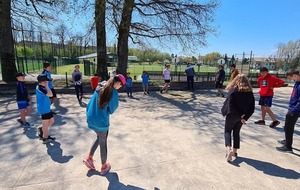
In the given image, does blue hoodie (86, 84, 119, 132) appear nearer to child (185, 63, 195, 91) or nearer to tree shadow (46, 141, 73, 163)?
tree shadow (46, 141, 73, 163)

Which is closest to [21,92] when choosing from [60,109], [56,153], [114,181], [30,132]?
[30,132]

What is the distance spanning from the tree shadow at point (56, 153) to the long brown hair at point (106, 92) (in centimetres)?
154

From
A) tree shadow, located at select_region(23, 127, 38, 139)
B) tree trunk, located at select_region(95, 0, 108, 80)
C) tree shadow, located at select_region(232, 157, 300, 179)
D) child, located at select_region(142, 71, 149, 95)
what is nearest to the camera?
tree shadow, located at select_region(232, 157, 300, 179)

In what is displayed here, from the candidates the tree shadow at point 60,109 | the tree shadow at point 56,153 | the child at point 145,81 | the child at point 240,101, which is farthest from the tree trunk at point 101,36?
the child at point 240,101

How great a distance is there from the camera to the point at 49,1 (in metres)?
12.0

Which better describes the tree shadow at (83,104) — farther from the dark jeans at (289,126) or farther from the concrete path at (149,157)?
the dark jeans at (289,126)

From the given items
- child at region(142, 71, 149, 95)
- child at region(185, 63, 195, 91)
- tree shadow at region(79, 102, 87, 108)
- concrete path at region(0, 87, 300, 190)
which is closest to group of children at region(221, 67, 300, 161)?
concrete path at region(0, 87, 300, 190)

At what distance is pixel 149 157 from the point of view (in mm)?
3900

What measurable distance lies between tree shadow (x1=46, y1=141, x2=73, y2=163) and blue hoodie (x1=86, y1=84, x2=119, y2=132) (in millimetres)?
1179

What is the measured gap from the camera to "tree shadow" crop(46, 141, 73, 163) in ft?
12.2

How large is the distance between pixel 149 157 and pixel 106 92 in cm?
172

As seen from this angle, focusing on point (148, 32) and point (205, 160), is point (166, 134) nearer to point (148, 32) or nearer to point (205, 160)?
point (205, 160)

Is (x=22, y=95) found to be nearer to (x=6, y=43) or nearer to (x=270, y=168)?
(x=270, y=168)

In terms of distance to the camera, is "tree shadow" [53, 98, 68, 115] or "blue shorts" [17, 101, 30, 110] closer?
"blue shorts" [17, 101, 30, 110]
